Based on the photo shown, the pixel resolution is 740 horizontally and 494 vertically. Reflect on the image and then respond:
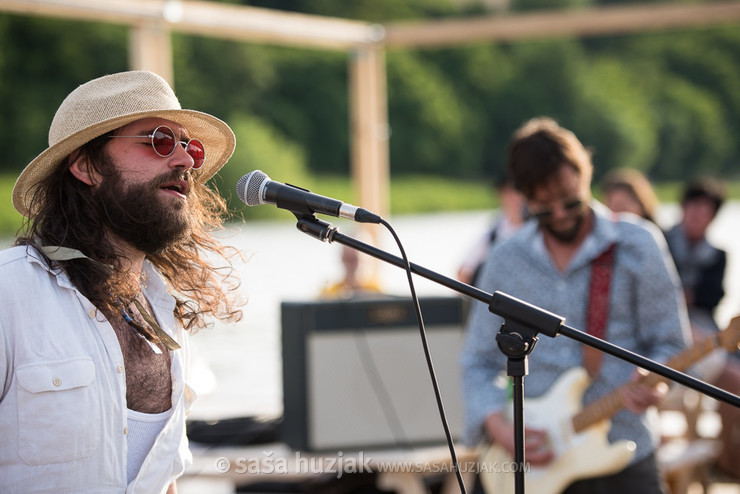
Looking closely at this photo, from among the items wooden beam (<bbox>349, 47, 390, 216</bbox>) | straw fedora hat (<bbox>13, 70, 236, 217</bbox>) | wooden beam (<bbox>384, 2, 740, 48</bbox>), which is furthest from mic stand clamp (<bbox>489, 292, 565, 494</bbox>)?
wooden beam (<bbox>349, 47, 390, 216</bbox>)

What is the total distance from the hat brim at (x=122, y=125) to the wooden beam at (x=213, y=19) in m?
1.61

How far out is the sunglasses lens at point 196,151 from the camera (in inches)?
70.4

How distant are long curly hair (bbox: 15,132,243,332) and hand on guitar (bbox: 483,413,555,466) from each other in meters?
0.99

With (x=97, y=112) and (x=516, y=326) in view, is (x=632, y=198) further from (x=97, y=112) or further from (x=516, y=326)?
(x=97, y=112)

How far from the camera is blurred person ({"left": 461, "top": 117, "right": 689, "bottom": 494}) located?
254 cm

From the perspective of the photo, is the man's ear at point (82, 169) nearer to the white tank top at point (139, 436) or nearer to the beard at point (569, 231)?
the white tank top at point (139, 436)

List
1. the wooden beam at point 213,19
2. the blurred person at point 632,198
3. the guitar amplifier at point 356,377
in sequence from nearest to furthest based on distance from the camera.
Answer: the wooden beam at point 213,19
the guitar amplifier at point 356,377
the blurred person at point 632,198

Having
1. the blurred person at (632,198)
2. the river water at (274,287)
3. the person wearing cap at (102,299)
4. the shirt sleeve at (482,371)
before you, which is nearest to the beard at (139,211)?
the person wearing cap at (102,299)

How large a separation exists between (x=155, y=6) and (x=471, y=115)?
11178 mm

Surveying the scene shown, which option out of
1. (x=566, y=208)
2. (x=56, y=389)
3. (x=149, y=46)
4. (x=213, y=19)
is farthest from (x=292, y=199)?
(x=213, y=19)

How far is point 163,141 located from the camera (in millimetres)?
1730

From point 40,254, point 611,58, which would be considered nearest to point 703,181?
point 40,254

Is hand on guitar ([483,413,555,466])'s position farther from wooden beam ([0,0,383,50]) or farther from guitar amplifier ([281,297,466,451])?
wooden beam ([0,0,383,50])

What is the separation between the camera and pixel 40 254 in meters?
1.62
